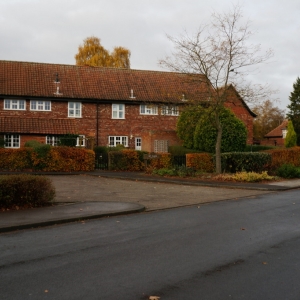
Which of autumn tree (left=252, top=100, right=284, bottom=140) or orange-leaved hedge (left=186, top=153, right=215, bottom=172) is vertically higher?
autumn tree (left=252, top=100, right=284, bottom=140)

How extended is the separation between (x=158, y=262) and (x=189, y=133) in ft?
93.9

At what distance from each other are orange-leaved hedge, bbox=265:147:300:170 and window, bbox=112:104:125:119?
52.7 ft

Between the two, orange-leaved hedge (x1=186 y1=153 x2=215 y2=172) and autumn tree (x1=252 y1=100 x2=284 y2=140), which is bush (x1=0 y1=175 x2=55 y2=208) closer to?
orange-leaved hedge (x1=186 y1=153 x2=215 y2=172)

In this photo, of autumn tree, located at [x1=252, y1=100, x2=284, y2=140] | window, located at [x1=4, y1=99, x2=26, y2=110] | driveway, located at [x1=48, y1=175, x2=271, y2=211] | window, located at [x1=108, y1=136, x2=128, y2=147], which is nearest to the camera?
driveway, located at [x1=48, y1=175, x2=271, y2=211]

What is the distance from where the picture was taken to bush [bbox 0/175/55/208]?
38.5ft

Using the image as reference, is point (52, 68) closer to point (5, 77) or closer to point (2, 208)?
point (5, 77)

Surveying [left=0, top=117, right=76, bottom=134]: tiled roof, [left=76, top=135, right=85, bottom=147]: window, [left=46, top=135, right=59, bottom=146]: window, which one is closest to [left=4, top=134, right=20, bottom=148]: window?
[left=0, top=117, right=76, bottom=134]: tiled roof

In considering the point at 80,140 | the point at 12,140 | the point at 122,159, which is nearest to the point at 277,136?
the point at 80,140

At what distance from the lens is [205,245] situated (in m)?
8.05

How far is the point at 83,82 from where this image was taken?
41125 millimetres

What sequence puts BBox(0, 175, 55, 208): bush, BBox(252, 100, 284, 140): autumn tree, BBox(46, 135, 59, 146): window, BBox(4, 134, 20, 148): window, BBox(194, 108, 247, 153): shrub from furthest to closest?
BBox(252, 100, 284, 140): autumn tree < BBox(46, 135, 59, 146): window < BBox(4, 134, 20, 148): window < BBox(194, 108, 247, 153): shrub < BBox(0, 175, 55, 208): bush

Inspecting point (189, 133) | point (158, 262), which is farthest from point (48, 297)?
point (189, 133)

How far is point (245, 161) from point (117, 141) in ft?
57.6

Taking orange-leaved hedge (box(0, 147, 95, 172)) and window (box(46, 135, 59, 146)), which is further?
window (box(46, 135, 59, 146))
